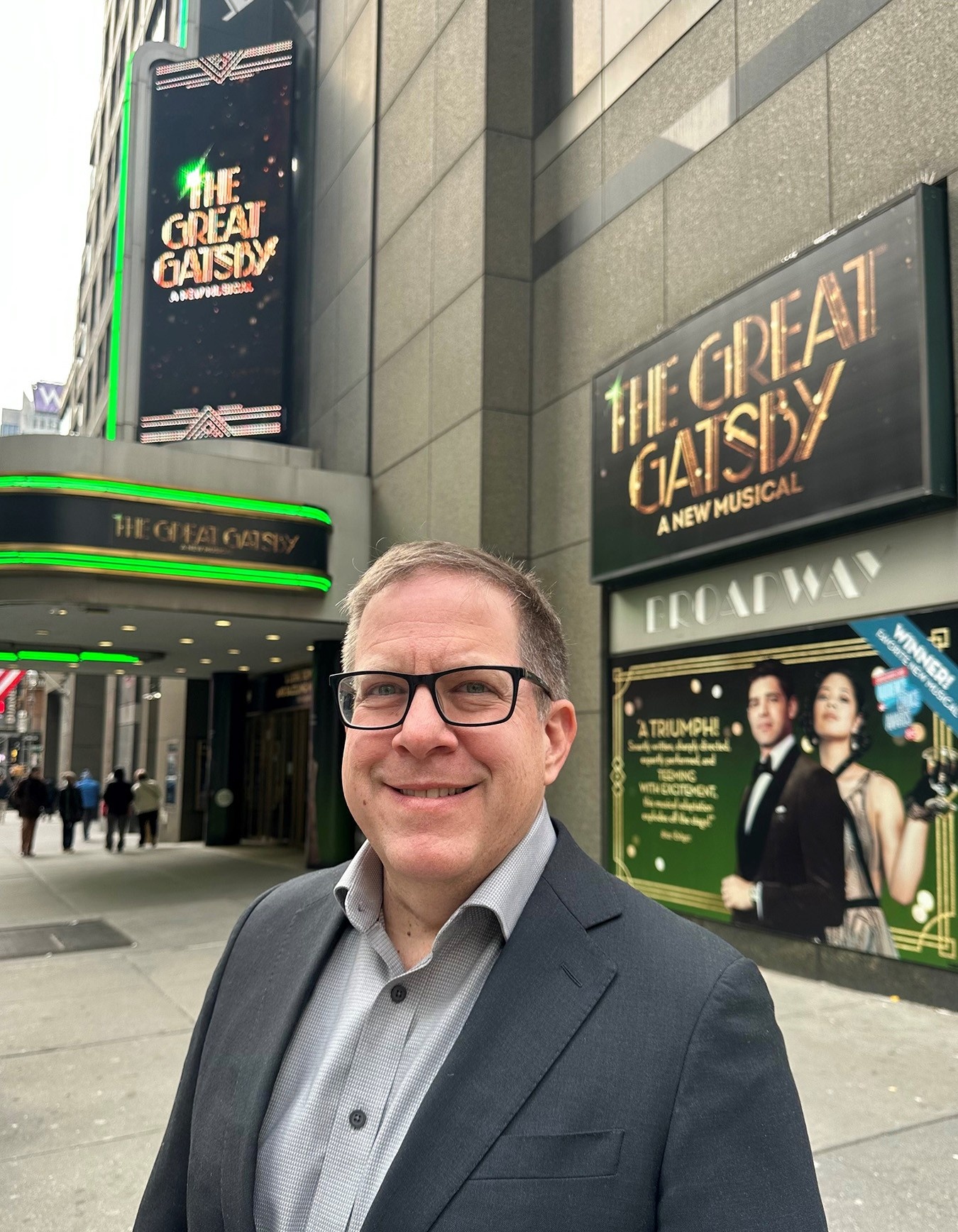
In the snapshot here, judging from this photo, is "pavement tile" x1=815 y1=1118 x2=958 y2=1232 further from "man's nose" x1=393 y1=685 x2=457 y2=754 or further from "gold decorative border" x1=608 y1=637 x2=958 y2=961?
"man's nose" x1=393 y1=685 x2=457 y2=754

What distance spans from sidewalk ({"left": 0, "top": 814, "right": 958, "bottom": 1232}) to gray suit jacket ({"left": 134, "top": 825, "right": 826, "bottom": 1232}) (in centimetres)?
276

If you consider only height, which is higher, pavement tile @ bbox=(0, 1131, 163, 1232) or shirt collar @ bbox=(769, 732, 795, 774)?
shirt collar @ bbox=(769, 732, 795, 774)

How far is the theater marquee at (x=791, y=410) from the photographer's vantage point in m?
6.66

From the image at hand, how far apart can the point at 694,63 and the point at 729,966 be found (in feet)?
31.6

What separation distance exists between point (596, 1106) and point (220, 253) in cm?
1787

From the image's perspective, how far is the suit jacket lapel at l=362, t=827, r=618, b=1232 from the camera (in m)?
A: 1.36

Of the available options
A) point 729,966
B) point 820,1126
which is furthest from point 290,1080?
point 820,1126

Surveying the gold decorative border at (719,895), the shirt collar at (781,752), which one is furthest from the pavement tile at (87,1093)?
the shirt collar at (781,752)

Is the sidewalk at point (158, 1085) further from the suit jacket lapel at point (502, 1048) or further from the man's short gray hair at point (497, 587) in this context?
the man's short gray hair at point (497, 587)

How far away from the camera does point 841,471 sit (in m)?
7.21

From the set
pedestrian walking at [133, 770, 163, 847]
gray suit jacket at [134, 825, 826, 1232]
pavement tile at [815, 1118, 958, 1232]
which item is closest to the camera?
gray suit jacket at [134, 825, 826, 1232]

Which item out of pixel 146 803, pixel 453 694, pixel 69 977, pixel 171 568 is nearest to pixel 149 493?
pixel 171 568

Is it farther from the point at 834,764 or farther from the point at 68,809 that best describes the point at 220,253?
the point at 834,764

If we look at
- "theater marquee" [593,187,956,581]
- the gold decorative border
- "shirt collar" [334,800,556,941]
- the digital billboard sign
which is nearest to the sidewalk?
the gold decorative border
